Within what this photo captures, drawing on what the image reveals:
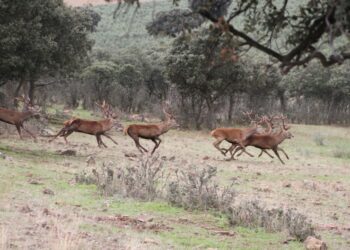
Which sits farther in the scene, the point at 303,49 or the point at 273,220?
the point at 273,220

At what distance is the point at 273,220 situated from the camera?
1001 centimetres

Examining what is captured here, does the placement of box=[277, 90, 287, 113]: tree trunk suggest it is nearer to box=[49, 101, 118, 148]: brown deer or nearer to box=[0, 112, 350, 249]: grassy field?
box=[0, 112, 350, 249]: grassy field

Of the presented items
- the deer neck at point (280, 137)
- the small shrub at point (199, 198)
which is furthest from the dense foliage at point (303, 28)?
the deer neck at point (280, 137)

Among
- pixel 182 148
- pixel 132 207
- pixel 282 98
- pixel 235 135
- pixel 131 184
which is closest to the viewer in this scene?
pixel 132 207

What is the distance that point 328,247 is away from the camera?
9.18 meters

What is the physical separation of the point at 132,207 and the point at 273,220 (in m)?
2.49

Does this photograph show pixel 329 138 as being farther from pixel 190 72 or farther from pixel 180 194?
pixel 180 194

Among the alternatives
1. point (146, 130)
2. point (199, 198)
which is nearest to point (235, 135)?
point (146, 130)

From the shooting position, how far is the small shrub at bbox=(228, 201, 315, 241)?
9523 mm

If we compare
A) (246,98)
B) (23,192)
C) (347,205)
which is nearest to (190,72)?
(246,98)

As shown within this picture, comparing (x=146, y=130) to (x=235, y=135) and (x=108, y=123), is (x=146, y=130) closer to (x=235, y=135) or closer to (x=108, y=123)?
(x=108, y=123)

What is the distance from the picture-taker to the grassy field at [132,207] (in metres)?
8.25

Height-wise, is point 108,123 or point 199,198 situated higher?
point 108,123

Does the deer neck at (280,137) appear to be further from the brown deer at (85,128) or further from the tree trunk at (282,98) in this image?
the tree trunk at (282,98)
